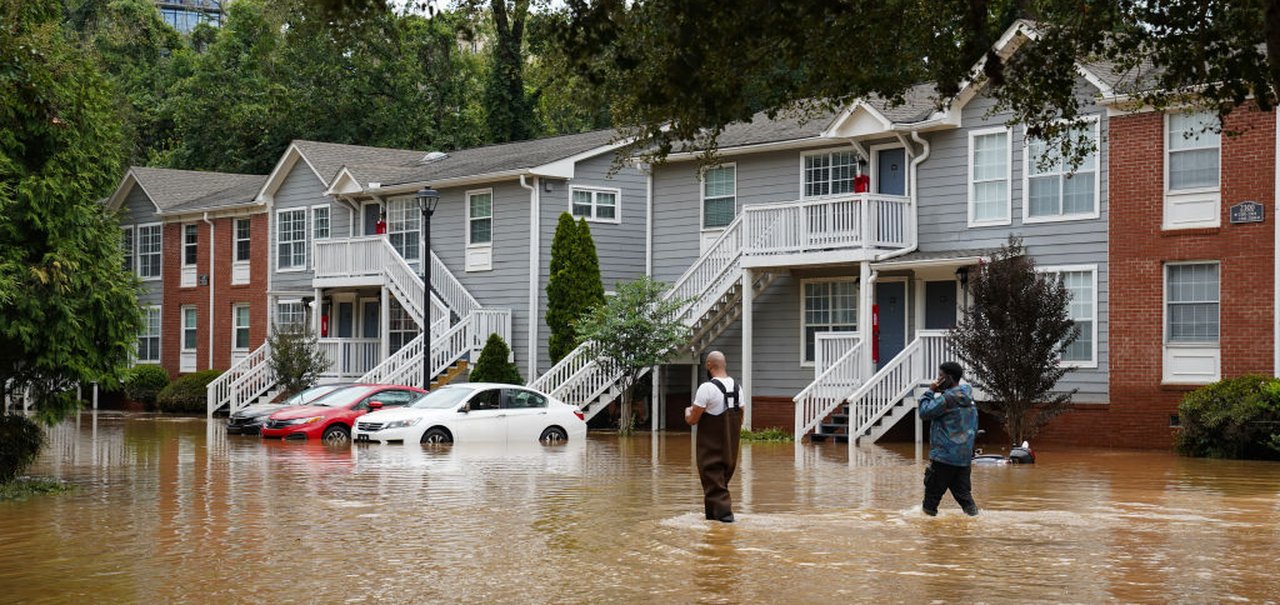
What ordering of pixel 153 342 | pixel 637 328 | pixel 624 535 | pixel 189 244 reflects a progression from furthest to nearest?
1. pixel 153 342
2. pixel 189 244
3. pixel 637 328
4. pixel 624 535

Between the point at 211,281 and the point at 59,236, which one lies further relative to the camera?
the point at 211,281

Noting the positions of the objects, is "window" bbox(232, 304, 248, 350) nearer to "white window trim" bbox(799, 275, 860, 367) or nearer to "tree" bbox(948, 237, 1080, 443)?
"white window trim" bbox(799, 275, 860, 367)

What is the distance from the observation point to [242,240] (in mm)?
50531

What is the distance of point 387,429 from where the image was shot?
29.5 metres

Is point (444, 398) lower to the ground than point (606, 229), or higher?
lower

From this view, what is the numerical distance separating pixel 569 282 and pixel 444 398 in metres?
8.14

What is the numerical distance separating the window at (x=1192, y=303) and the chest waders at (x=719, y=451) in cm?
1519

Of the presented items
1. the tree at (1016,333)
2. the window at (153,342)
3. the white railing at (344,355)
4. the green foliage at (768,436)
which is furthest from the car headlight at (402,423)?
the window at (153,342)

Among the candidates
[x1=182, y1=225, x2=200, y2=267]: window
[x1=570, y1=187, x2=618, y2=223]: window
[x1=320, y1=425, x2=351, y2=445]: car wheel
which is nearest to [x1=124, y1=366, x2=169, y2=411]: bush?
[x1=182, y1=225, x2=200, y2=267]: window

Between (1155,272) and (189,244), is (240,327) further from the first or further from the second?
(1155,272)

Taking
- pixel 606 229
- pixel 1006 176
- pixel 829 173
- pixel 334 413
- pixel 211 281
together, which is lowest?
pixel 334 413

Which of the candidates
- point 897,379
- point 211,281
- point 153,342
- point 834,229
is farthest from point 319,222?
point 897,379

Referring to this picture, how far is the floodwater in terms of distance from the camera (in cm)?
1173

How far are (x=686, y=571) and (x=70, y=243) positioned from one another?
10110mm
